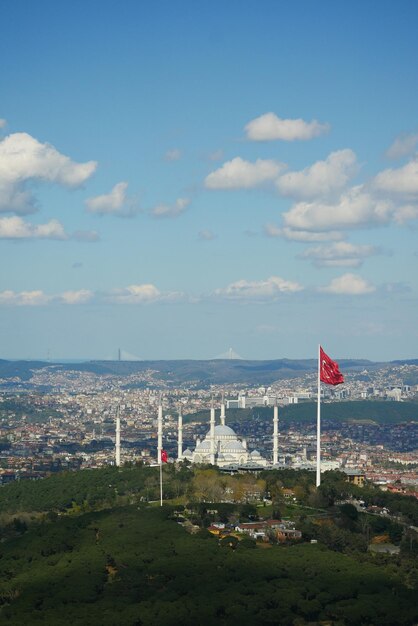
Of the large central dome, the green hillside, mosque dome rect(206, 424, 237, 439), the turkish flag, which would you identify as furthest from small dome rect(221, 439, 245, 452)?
the green hillside

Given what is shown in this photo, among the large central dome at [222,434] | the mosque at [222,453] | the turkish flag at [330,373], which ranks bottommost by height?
the mosque at [222,453]

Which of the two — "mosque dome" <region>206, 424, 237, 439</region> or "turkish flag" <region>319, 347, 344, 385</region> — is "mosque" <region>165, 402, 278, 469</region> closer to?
"mosque dome" <region>206, 424, 237, 439</region>

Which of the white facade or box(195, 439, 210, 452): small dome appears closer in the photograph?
the white facade

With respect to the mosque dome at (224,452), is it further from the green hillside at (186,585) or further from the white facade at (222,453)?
Result: the green hillside at (186,585)

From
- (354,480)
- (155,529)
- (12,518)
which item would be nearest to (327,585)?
(155,529)

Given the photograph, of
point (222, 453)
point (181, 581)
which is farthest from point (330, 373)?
point (222, 453)

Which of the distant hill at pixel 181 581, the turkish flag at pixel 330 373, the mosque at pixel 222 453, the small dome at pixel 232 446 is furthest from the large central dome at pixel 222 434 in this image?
the distant hill at pixel 181 581

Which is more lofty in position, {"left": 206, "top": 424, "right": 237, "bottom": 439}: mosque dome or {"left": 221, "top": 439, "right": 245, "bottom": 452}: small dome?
{"left": 206, "top": 424, "right": 237, "bottom": 439}: mosque dome

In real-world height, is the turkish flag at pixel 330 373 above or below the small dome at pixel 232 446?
above

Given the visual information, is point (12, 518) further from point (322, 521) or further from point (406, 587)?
point (406, 587)

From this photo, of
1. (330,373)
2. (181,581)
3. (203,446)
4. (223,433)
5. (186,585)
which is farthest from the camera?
(223,433)

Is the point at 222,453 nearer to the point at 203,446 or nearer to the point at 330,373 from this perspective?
the point at 203,446
